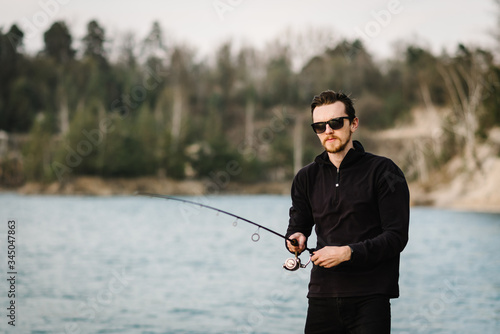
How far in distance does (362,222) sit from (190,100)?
85309 mm

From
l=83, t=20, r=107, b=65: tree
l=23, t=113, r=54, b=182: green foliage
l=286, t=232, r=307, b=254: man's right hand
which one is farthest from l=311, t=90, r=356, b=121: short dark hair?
l=83, t=20, r=107, b=65: tree

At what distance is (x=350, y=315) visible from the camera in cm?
348

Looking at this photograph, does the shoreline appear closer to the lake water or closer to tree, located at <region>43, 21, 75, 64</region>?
tree, located at <region>43, 21, 75, 64</region>

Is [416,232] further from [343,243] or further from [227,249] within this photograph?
[343,243]

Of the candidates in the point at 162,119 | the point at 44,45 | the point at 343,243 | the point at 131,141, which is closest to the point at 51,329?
the point at 343,243

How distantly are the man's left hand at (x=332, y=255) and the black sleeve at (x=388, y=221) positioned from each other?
1.8 inches

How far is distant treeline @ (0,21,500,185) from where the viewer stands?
63.2 metres

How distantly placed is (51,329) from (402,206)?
7605mm

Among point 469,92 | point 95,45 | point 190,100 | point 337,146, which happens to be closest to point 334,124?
point 337,146

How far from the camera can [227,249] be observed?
22.0 m

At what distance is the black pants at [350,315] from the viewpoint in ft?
11.2

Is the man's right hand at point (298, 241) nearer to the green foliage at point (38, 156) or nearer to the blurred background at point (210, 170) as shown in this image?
the blurred background at point (210, 170)

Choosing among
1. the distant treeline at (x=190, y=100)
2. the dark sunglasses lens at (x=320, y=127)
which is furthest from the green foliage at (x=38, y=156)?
the dark sunglasses lens at (x=320, y=127)

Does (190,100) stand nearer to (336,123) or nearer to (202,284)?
(202,284)
